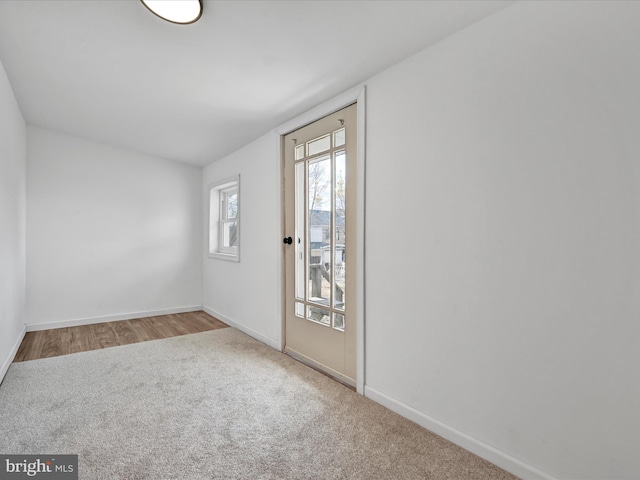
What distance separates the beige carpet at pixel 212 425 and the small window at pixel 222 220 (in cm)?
209

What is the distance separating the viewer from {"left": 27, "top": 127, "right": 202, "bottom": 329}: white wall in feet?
12.9

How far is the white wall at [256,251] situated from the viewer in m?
3.29

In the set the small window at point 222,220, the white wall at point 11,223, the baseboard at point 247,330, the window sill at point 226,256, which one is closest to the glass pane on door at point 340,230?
the baseboard at point 247,330

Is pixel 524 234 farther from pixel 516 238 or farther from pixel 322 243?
pixel 322 243

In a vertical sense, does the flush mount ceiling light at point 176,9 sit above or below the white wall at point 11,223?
above

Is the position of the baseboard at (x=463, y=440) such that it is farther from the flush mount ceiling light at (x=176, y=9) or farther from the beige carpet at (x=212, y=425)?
the flush mount ceiling light at (x=176, y=9)

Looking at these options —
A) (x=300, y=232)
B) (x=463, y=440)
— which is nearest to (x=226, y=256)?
(x=300, y=232)

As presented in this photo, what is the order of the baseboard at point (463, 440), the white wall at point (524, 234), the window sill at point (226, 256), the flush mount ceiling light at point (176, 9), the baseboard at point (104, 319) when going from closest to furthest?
the white wall at point (524, 234) < the baseboard at point (463, 440) < the flush mount ceiling light at point (176, 9) < the baseboard at point (104, 319) < the window sill at point (226, 256)

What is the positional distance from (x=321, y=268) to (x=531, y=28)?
1966 mm

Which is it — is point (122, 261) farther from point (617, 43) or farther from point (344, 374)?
point (617, 43)

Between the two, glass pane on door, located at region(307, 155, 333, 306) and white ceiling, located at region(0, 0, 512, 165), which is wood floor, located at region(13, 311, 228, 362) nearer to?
glass pane on door, located at region(307, 155, 333, 306)

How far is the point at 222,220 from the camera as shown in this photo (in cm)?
479

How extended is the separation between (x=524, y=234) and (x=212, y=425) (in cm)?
197

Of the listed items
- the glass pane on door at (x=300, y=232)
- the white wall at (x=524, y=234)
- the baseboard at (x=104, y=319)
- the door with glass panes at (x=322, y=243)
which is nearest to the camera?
the white wall at (x=524, y=234)
